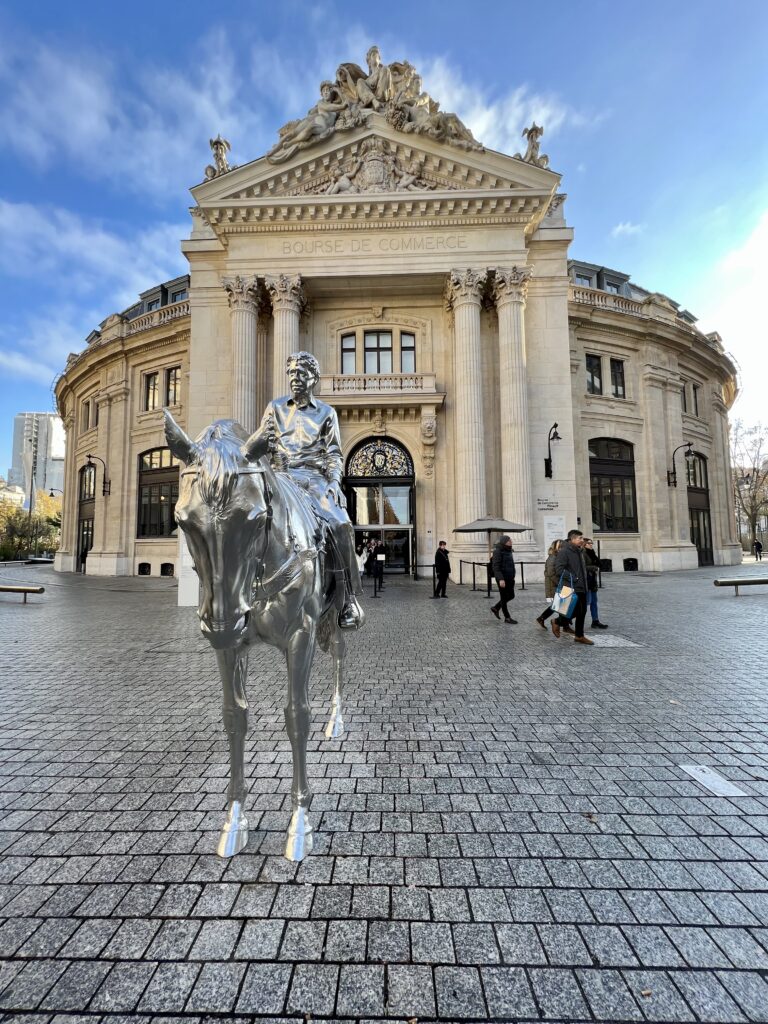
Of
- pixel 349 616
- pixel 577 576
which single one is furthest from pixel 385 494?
pixel 349 616

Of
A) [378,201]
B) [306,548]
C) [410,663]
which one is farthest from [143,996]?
[378,201]

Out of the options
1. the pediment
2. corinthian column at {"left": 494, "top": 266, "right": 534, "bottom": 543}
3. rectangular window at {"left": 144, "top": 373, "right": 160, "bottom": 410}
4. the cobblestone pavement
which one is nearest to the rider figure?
the cobblestone pavement

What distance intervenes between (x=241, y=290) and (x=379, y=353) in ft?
22.1

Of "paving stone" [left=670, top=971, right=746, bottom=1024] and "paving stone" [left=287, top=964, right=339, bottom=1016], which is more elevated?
"paving stone" [left=287, top=964, right=339, bottom=1016]

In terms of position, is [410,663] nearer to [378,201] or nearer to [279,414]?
[279,414]

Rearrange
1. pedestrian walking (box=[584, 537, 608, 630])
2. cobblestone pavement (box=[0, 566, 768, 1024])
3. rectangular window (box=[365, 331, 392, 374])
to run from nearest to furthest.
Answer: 1. cobblestone pavement (box=[0, 566, 768, 1024])
2. pedestrian walking (box=[584, 537, 608, 630])
3. rectangular window (box=[365, 331, 392, 374])

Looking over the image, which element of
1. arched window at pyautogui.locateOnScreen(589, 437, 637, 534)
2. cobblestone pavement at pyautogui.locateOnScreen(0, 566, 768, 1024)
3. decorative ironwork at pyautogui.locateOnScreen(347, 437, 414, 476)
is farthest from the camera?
arched window at pyautogui.locateOnScreen(589, 437, 637, 534)

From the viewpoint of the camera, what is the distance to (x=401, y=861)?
2500 mm

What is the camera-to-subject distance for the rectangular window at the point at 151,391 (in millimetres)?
29500

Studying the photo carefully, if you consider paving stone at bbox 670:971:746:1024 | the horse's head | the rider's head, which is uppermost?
the rider's head

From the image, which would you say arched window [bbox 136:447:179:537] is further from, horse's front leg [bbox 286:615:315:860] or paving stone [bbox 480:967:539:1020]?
paving stone [bbox 480:967:539:1020]

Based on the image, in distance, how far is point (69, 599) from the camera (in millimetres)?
15445

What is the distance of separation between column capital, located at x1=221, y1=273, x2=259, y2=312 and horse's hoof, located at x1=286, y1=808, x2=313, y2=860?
22.0m

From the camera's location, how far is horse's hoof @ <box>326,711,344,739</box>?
4.11 m
